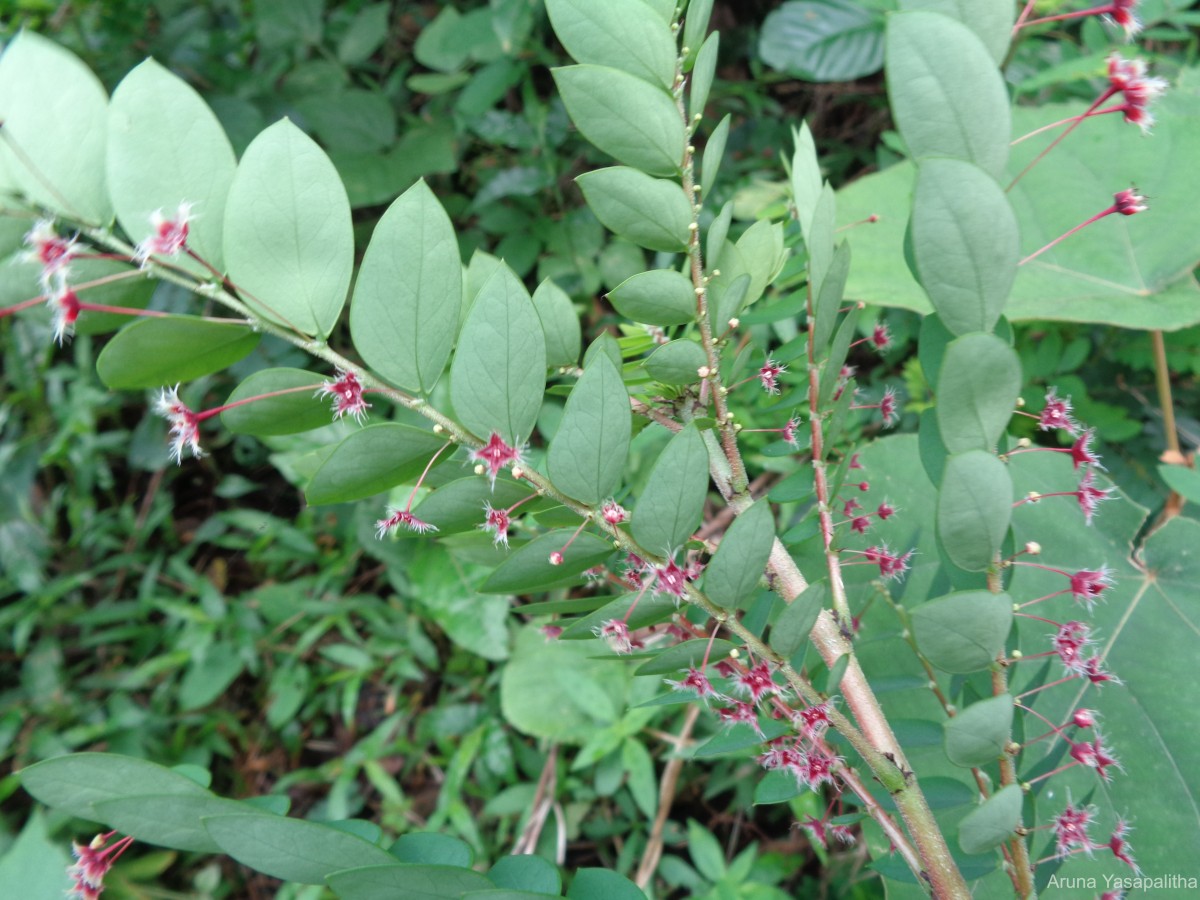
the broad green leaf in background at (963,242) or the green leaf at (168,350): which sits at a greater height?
the broad green leaf in background at (963,242)

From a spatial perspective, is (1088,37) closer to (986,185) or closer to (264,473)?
(986,185)

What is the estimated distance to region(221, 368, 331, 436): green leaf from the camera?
1.27ft

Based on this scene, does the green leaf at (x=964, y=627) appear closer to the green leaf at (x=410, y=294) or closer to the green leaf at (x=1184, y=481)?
the green leaf at (x=410, y=294)

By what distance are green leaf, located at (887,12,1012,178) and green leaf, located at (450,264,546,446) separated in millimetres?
175

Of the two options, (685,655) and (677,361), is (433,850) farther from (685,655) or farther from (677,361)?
(677,361)

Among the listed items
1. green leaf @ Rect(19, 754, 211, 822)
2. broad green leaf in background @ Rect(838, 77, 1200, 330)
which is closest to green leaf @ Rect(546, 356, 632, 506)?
green leaf @ Rect(19, 754, 211, 822)

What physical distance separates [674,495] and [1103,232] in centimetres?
103

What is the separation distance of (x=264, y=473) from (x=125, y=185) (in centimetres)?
161

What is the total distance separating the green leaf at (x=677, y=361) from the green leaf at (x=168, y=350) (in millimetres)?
204

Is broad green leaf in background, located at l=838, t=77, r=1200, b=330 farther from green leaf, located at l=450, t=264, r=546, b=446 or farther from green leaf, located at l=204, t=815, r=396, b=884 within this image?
green leaf, located at l=204, t=815, r=396, b=884

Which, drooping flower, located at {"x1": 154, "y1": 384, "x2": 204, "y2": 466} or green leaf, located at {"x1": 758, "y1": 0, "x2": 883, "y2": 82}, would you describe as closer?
drooping flower, located at {"x1": 154, "y1": 384, "x2": 204, "y2": 466}

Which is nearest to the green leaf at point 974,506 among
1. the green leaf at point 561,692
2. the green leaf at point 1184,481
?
the green leaf at point 1184,481

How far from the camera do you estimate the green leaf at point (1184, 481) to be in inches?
29.0

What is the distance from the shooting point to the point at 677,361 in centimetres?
42
